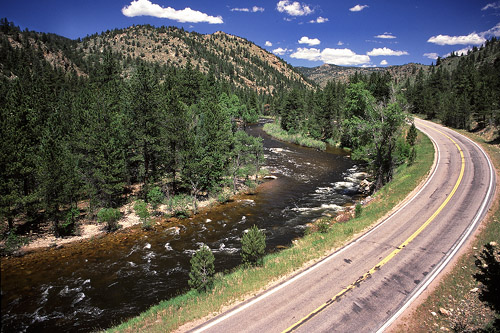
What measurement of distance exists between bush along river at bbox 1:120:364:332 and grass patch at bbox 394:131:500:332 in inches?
471

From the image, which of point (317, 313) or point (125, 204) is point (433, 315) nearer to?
point (317, 313)

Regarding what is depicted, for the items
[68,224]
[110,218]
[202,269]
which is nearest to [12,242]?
[68,224]

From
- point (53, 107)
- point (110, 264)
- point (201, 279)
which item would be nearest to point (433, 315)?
point (201, 279)

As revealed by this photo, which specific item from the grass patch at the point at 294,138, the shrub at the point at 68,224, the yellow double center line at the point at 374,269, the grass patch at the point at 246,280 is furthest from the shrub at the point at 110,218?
the grass patch at the point at 294,138

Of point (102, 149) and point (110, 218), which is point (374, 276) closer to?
point (110, 218)

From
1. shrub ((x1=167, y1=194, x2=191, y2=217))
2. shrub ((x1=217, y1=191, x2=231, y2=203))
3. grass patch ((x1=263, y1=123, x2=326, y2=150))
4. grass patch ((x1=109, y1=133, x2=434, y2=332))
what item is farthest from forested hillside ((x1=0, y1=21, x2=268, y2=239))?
grass patch ((x1=263, y1=123, x2=326, y2=150))

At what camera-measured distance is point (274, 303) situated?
13.2m

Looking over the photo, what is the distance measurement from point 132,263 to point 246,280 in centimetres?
1091

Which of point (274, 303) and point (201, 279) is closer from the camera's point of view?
point (274, 303)

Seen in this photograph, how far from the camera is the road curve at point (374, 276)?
471 inches

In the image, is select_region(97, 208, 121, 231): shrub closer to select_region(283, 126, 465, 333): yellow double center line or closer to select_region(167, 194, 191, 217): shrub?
select_region(167, 194, 191, 217): shrub

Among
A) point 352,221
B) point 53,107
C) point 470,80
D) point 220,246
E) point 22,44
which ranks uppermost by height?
point 22,44

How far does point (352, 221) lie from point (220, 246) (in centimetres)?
1254

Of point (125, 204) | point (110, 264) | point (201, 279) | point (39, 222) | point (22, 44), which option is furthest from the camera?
point (22, 44)
